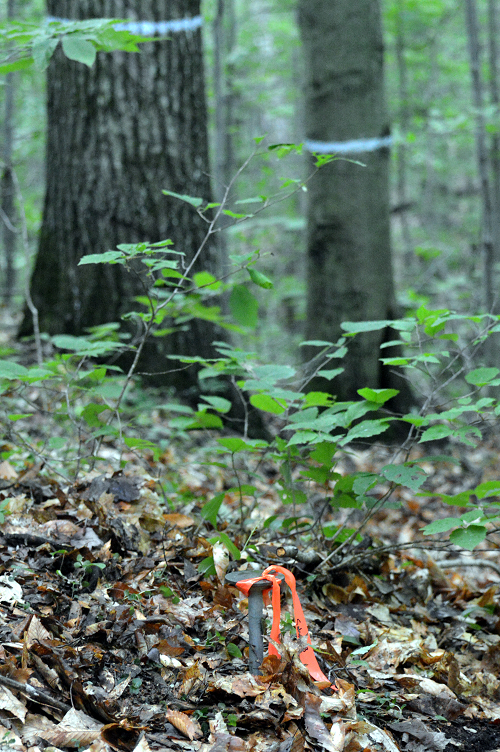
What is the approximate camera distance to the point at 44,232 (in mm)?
4727

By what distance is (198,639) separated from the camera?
6.56ft

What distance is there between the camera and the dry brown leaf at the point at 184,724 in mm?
1584

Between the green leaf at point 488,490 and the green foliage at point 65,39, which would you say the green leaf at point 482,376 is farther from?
the green foliage at point 65,39

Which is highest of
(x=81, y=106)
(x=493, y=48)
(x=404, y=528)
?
(x=493, y=48)

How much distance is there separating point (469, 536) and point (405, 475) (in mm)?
289

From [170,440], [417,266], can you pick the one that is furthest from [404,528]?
[417,266]

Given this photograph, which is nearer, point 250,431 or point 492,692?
point 492,692

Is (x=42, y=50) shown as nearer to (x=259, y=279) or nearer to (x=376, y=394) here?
(x=259, y=279)

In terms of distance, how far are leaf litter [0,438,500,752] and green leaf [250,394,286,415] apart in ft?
1.07

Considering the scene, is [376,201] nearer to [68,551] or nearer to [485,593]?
[485,593]

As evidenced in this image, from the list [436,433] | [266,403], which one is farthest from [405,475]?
[266,403]

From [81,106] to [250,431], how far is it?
8.58ft

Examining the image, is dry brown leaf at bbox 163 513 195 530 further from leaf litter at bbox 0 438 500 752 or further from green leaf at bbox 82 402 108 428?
green leaf at bbox 82 402 108 428

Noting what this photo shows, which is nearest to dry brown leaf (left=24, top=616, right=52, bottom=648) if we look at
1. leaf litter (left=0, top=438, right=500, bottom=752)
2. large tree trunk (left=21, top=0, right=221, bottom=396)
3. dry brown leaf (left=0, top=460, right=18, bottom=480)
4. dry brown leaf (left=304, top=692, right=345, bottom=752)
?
leaf litter (left=0, top=438, right=500, bottom=752)
